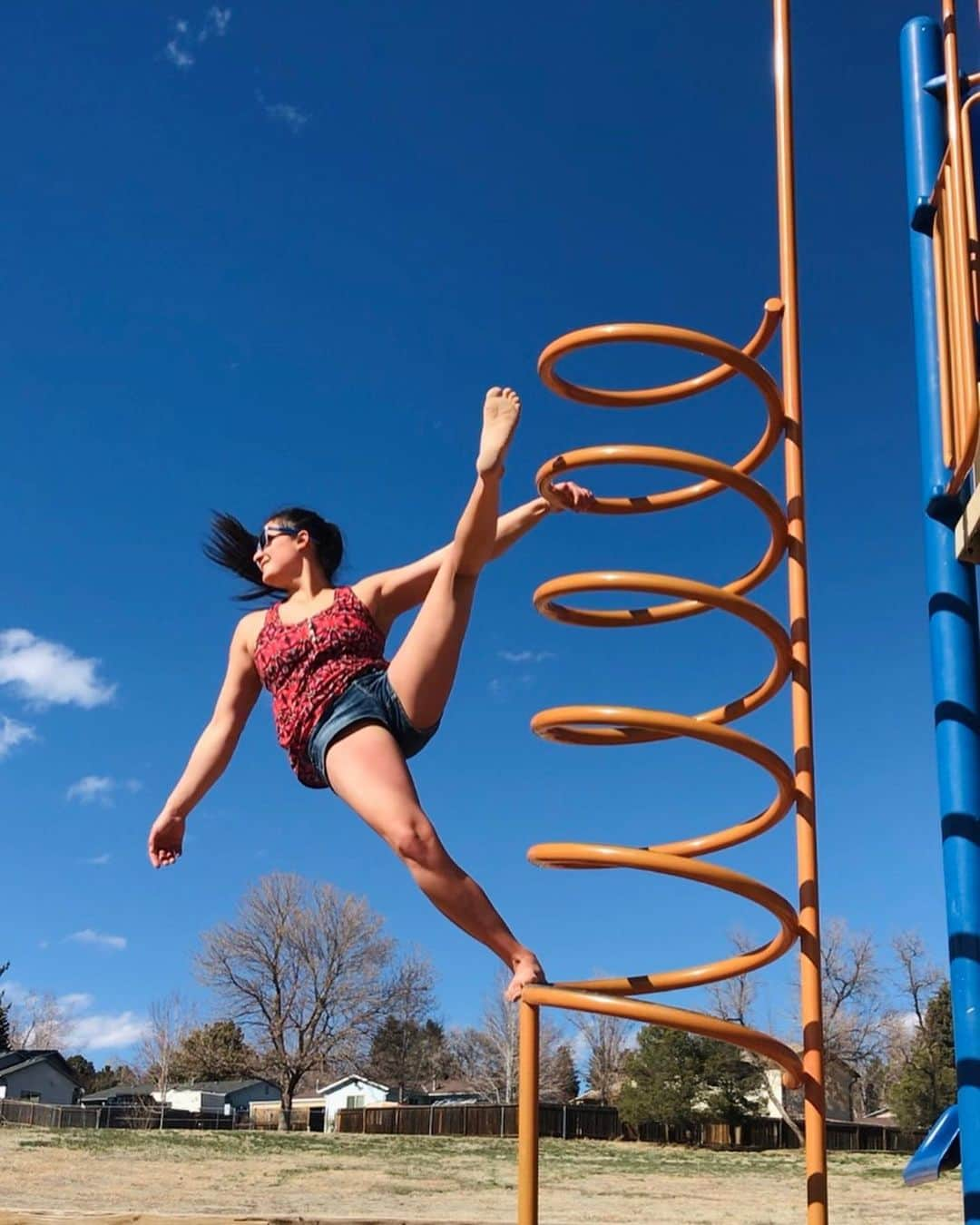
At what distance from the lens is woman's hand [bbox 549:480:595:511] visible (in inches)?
101

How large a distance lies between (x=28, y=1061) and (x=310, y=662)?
208 ft

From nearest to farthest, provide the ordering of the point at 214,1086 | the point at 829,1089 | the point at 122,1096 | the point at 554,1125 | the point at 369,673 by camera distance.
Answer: the point at 369,673 < the point at 554,1125 < the point at 829,1089 < the point at 214,1086 < the point at 122,1096

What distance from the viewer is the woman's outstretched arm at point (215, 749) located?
2943 mm

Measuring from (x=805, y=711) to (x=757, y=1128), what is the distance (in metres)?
38.6

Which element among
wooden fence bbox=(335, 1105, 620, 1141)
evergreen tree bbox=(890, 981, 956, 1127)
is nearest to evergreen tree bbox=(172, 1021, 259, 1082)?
wooden fence bbox=(335, 1105, 620, 1141)

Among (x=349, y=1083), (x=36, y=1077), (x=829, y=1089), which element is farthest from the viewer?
(x=349, y=1083)

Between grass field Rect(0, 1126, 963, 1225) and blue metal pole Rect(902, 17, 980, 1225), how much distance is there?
3615mm

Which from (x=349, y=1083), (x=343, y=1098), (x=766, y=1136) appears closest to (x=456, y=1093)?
(x=349, y=1083)

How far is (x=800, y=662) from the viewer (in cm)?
251

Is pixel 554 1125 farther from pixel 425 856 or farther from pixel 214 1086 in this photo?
pixel 425 856

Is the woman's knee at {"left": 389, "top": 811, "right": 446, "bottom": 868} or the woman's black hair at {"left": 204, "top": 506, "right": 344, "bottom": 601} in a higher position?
the woman's black hair at {"left": 204, "top": 506, "right": 344, "bottom": 601}

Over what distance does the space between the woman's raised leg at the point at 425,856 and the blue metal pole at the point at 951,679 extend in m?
0.99

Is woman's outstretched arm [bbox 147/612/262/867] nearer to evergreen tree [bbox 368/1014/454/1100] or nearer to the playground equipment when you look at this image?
the playground equipment

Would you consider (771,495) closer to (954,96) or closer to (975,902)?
(975,902)
